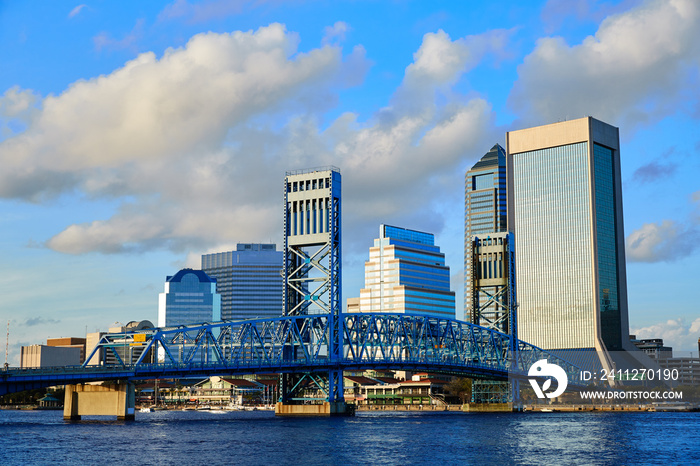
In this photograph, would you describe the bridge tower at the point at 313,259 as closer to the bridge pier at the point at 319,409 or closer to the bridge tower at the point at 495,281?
the bridge pier at the point at 319,409

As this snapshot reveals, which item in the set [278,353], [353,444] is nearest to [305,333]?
[278,353]

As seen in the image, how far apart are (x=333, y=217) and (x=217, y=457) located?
65502mm

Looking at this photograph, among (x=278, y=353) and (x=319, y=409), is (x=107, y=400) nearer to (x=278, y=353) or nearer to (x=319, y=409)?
(x=278, y=353)

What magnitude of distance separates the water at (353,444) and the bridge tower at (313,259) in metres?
14.8

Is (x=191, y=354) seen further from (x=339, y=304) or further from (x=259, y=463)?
(x=259, y=463)

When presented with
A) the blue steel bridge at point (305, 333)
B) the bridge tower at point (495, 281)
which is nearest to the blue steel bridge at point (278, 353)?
the blue steel bridge at point (305, 333)

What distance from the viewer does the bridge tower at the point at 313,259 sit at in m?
137

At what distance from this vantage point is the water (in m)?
76.2

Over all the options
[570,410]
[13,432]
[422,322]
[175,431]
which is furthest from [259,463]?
[570,410]

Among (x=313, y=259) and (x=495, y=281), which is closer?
(x=313, y=259)

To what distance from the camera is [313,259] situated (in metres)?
140

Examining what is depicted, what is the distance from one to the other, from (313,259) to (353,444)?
54.1 meters

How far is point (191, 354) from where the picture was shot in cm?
12812

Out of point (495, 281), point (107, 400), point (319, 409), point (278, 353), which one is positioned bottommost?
point (319, 409)
